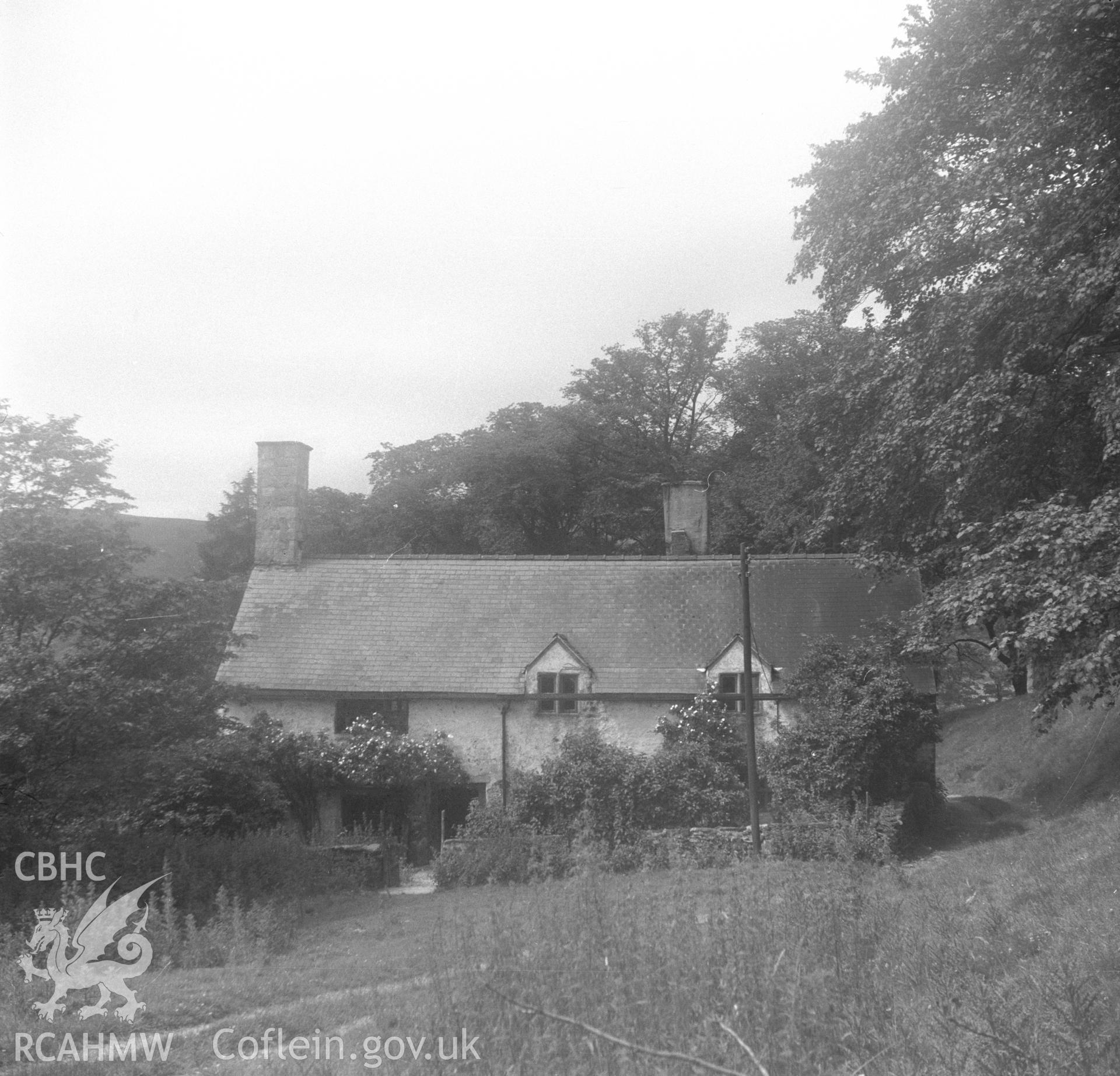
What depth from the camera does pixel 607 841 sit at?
21.2 m

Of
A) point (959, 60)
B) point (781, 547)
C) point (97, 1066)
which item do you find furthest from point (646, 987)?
point (781, 547)

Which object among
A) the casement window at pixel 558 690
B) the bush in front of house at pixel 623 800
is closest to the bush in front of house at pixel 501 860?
the bush in front of house at pixel 623 800

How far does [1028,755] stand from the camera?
27359mm

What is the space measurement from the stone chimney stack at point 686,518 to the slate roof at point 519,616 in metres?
2.28

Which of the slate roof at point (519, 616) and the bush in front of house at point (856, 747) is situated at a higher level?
the slate roof at point (519, 616)

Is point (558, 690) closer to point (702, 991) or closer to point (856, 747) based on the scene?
point (856, 747)

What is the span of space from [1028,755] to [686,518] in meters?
11.3

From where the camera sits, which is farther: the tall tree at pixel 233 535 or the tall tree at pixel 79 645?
the tall tree at pixel 233 535

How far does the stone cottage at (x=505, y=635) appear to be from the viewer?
25.0 metres

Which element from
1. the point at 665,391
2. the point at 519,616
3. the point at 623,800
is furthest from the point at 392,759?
the point at 665,391

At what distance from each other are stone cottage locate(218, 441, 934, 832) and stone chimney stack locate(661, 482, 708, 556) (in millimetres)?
1284

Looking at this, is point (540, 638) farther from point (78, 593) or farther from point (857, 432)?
point (78, 593)

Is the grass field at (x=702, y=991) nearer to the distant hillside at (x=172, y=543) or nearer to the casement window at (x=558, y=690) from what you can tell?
the casement window at (x=558, y=690)

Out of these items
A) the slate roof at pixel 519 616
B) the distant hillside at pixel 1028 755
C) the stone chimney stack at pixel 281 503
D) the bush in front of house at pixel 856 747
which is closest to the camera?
the distant hillside at pixel 1028 755
